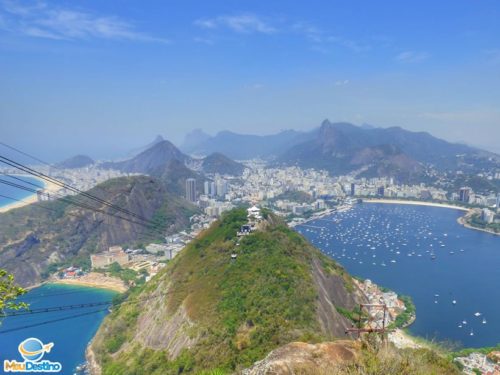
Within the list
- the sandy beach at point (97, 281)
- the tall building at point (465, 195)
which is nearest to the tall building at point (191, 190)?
the sandy beach at point (97, 281)

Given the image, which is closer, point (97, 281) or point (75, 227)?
point (97, 281)

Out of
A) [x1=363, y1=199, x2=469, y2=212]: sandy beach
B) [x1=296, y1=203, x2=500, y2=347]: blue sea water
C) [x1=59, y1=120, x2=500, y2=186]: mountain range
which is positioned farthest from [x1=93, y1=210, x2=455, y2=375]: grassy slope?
[x1=59, y1=120, x2=500, y2=186]: mountain range

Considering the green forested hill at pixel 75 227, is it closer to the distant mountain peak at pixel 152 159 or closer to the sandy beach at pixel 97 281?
the sandy beach at pixel 97 281

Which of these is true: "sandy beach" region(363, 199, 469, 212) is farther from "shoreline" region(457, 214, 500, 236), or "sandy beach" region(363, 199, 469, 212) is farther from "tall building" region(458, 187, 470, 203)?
"shoreline" region(457, 214, 500, 236)

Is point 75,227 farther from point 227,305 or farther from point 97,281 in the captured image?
point 227,305

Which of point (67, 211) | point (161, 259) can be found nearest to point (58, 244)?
point (67, 211)

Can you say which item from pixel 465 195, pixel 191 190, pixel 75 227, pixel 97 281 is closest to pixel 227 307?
pixel 97 281
